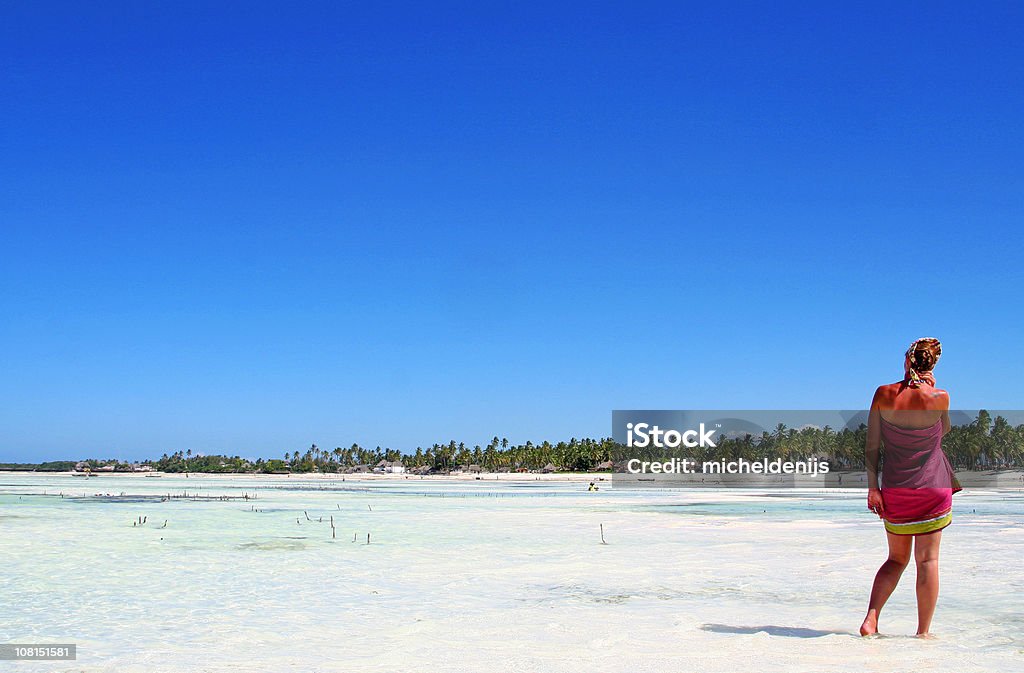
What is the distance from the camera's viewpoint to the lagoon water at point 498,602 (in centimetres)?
786

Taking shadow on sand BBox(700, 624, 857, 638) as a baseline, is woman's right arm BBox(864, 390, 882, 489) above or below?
above

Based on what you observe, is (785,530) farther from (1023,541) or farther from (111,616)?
(111,616)

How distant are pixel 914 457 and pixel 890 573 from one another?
1167mm

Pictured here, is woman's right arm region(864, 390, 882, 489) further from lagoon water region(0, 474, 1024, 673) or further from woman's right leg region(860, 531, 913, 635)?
lagoon water region(0, 474, 1024, 673)

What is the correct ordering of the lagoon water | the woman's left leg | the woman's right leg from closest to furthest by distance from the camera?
the woman's left leg
the woman's right leg
the lagoon water

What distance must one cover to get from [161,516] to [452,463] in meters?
165

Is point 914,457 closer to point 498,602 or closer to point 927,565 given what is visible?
point 927,565

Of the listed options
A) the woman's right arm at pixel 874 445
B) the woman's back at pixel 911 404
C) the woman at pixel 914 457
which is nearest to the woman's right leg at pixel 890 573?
the woman at pixel 914 457

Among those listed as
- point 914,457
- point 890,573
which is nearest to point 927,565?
point 890,573

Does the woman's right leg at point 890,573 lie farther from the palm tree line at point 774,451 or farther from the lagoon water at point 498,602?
the palm tree line at point 774,451

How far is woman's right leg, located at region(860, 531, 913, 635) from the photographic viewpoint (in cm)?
725

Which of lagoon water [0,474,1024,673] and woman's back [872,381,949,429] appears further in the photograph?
lagoon water [0,474,1024,673]

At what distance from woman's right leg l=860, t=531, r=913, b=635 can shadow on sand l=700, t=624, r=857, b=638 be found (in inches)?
23.5

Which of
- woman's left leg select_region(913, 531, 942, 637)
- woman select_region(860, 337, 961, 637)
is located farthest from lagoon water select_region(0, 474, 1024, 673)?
woman select_region(860, 337, 961, 637)
